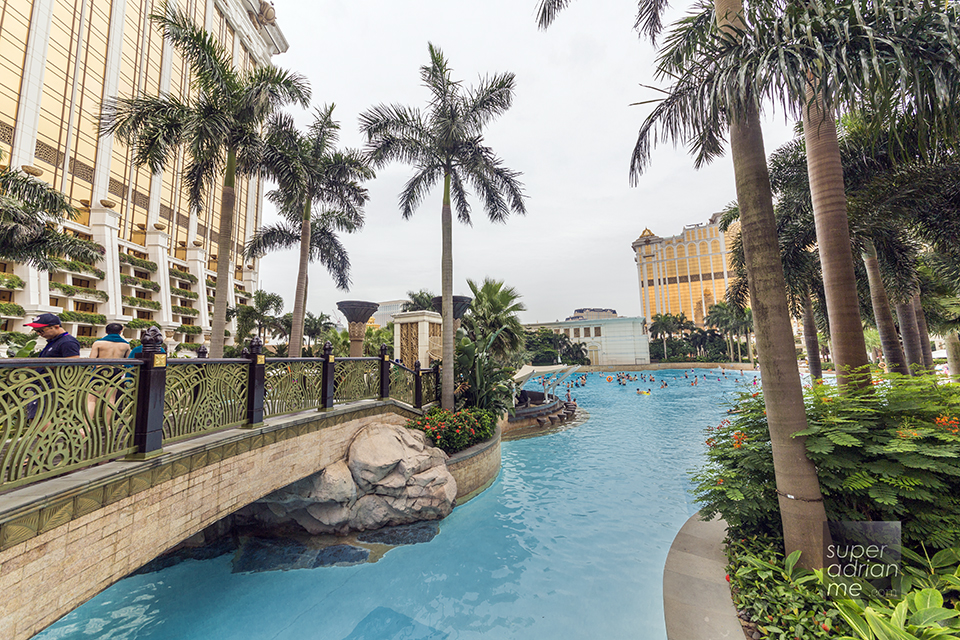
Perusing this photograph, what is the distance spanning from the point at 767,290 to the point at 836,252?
243cm

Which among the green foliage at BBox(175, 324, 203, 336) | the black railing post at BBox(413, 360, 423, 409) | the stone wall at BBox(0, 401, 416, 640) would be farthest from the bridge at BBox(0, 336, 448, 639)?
the green foliage at BBox(175, 324, 203, 336)

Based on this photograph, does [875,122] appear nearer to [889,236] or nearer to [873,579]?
[873,579]

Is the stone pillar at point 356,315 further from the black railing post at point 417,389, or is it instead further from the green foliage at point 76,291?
the green foliage at point 76,291

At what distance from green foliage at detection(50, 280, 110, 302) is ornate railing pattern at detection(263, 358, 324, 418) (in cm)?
2667

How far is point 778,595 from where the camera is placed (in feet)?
11.5

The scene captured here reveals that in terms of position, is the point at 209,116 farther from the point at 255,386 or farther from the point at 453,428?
the point at 453,428

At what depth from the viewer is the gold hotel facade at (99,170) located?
72.7 feet

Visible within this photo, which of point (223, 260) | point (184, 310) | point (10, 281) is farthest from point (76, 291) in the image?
point (223, 260)

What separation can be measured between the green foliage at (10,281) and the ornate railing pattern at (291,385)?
81.7ft

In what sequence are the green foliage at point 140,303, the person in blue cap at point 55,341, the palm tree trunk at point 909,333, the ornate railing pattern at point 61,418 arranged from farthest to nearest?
the green foliage at point 140,303 → the palm tree trunk at point 909,333 → the person in blue cap at point 55,341 → the ornate railing pattern at point 61,418

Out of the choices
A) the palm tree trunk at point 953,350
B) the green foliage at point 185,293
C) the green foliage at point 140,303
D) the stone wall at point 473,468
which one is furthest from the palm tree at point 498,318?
the green foliage at point 185,293

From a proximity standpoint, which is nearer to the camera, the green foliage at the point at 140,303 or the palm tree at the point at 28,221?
the palm tree at the point at 28,221

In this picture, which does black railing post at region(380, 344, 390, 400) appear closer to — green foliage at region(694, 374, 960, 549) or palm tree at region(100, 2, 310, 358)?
palm tree at region(100, 2, 310, 358)

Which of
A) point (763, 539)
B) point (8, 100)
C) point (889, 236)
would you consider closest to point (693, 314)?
point (889, 236)
